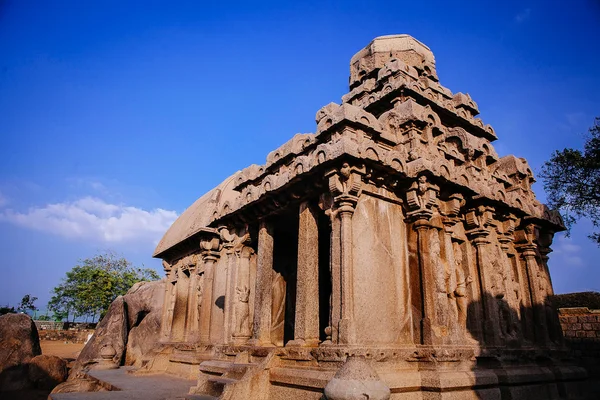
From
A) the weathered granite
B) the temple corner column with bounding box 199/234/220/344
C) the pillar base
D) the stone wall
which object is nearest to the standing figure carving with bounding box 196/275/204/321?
the temple corner column with bounding box 199/234/220/344

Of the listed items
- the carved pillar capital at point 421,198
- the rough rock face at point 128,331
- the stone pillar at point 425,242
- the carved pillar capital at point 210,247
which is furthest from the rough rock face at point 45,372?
the carved pillar capital at point 421,198

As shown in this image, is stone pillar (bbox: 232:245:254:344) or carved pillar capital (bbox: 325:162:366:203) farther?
stone pillar (bbox: 232:245:254:344)

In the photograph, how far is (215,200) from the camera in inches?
575

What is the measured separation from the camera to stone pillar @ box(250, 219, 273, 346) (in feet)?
26.9

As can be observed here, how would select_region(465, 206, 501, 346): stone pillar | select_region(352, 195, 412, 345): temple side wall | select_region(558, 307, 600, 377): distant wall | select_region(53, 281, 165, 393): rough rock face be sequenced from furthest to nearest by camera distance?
select_region(53, 281, 165, 393): rough rock face < select_region(558, 307, 600, 377): distant wall < select_region(465, 206, 501, 346): stone pillar < select_region(352, 195, 412, 345): temple side wall

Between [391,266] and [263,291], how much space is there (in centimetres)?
272

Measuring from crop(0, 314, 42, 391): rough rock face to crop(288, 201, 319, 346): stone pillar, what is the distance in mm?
13308

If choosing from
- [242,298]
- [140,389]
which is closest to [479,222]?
[242,298]

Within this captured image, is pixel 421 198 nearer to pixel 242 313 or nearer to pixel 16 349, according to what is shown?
pixel 242 313

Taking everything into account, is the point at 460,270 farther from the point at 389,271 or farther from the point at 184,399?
the point at 184,399

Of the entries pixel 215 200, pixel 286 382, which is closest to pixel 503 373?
pixel 286 382

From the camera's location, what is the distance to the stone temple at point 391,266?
21.1 ft

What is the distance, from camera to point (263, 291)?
8.45 m

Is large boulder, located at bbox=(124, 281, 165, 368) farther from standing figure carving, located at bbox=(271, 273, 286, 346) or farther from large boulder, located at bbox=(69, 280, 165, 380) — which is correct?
standing figure carving, located at bbox=(271, 273, 286, 346)
